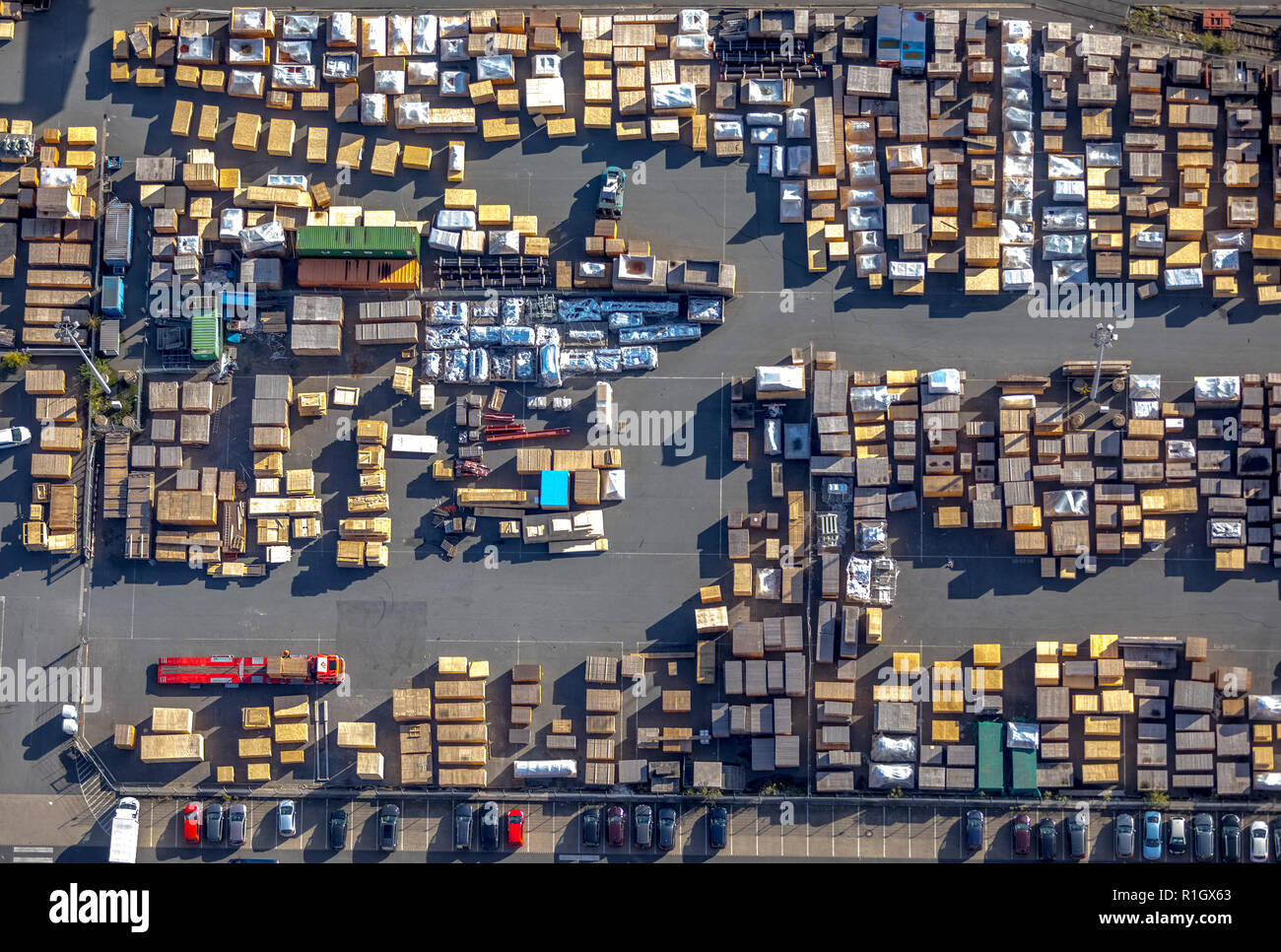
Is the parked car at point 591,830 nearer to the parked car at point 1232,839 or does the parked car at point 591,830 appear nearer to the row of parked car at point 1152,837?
the row of parked car at point 1152,837

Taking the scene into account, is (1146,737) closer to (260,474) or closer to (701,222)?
(701,222)

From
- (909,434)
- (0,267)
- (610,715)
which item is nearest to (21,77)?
(0,267)

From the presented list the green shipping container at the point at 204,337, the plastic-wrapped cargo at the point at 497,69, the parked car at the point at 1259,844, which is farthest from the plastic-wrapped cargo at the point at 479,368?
the parked car at the point at 1259,844

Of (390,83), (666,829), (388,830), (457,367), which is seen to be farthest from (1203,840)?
(390,83)

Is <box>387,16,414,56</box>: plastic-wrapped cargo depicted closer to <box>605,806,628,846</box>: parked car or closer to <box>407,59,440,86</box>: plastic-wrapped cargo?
<box>407,59,440,86</box>: plastic-wrapped cargo

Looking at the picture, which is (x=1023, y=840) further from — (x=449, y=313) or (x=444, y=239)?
(x=444, y=239)

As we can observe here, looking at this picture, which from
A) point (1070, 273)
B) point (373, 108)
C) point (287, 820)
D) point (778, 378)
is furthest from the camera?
point (373, 108)
